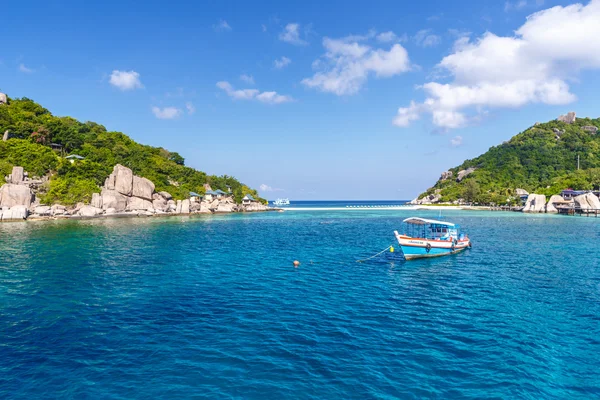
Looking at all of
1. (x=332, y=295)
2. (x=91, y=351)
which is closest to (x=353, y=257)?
(x=332, y=295)

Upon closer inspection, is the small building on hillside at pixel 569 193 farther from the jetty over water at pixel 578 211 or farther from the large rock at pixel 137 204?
the large rock at pixel 137 204

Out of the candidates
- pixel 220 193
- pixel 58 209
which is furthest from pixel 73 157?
pixel 220 193

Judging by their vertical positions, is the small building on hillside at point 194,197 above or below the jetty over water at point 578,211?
above

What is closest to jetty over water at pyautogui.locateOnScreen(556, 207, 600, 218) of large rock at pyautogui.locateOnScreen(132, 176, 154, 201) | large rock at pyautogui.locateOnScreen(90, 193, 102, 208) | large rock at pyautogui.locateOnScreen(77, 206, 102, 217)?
large rock at pyautogui.locateOnScreen(132, 176, 154, 201)

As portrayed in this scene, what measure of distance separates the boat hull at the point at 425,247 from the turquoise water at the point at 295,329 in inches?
149

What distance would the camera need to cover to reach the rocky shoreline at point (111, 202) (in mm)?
78250

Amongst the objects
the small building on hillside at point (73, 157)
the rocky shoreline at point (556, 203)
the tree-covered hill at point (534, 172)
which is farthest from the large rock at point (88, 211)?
the tree-covered hill at point (534, 172)

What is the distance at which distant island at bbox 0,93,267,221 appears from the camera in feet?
277

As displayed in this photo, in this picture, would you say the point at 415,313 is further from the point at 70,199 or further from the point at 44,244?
the point at 70,199

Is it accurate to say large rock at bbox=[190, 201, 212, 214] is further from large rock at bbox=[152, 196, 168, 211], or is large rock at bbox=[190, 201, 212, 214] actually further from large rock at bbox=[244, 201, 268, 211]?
large rock at bbox=[244, 201, 268, 211]

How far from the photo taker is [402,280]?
2906cm

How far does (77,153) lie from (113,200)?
30.3m

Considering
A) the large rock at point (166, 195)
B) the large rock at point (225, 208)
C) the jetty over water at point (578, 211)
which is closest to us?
the jetty over water at point (578, 211)

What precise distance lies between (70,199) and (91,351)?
90158mm
